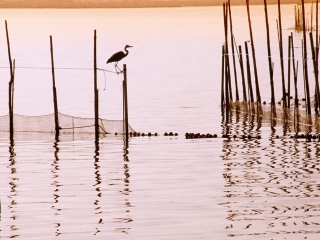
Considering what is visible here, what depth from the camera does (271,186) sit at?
1859 cm

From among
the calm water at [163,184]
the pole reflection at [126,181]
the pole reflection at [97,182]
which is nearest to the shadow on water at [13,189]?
the calm water at [163,184]

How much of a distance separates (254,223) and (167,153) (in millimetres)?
8746

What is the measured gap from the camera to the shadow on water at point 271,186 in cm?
1476

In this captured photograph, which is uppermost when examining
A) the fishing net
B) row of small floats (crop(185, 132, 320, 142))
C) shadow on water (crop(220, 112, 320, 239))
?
the fishing net

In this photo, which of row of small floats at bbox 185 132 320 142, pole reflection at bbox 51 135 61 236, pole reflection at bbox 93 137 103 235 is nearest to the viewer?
pole reflection at bbox 93 137 103 235

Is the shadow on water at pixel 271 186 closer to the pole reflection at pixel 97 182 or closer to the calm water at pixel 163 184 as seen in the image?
the calm water at pixel 163 184

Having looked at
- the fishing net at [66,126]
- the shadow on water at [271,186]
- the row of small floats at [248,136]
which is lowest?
the shadow on water at [271,186]

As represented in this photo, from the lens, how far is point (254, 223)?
49.2ft

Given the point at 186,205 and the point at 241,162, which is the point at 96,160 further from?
the point at 186,205

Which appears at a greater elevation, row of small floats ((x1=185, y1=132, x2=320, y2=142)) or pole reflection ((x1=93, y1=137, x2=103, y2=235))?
row of small floats ((x1=185, y1=132, x2=320, y2=142))

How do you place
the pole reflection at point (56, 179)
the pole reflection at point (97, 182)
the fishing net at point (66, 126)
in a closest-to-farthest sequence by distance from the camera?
the pole reflection at point (97, 182), the pole reflection at point (56, 179), the fishing net at point (66, 126)

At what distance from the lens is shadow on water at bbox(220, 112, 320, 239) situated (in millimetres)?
14758

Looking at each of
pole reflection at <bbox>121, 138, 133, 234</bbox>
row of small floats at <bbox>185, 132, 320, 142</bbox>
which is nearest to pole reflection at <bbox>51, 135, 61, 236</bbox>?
pole reflection at <bbox>121, 138, 133, 234</bbox>

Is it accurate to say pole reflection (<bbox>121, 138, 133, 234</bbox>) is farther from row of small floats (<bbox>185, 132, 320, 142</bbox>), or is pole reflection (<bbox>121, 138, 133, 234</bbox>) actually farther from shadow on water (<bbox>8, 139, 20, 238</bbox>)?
row of small floats (<bbox>185, 132, 320, 142</bbox>)
